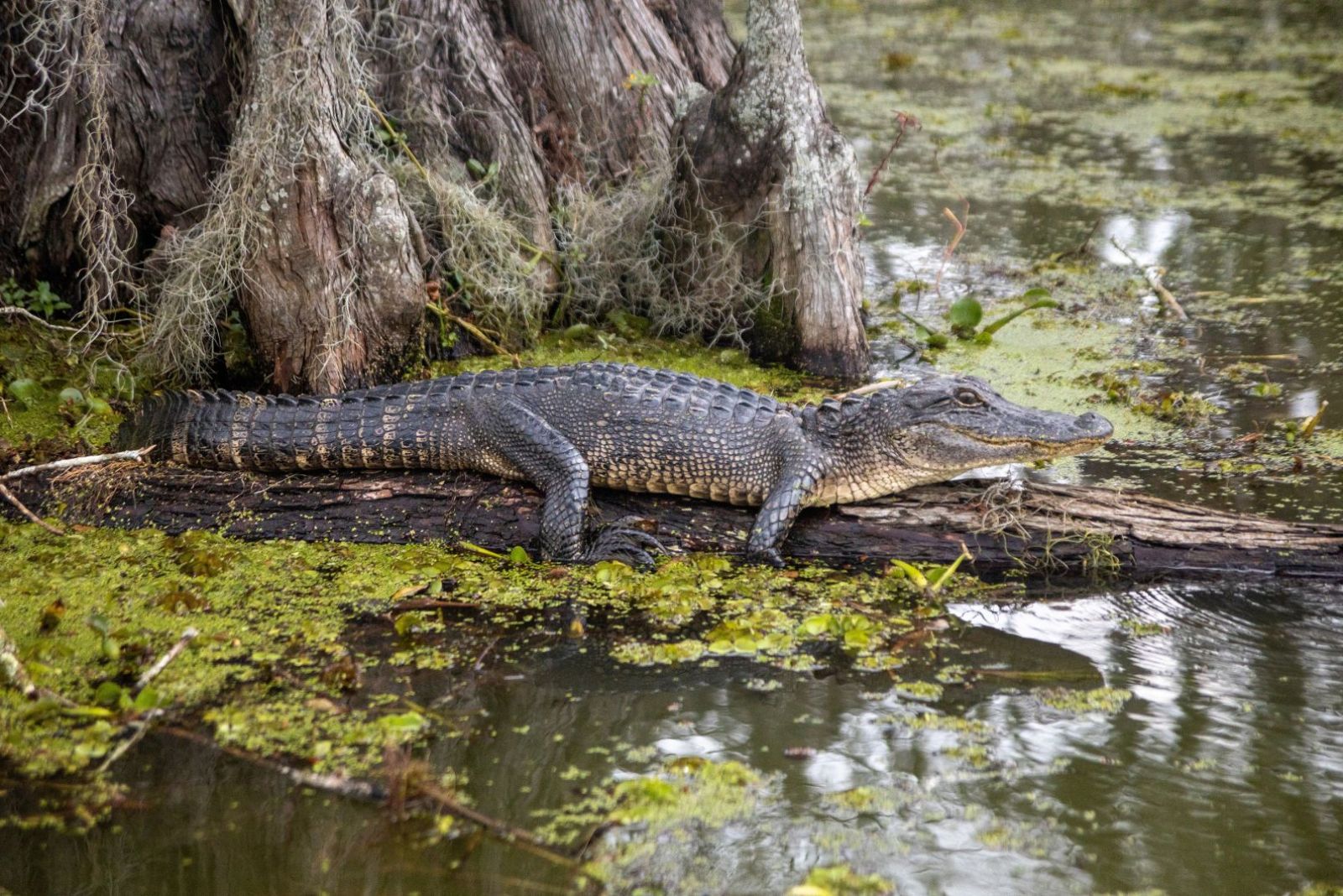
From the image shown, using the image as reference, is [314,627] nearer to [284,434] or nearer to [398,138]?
[284,434]

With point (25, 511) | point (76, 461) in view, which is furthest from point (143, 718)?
point (76, 461)

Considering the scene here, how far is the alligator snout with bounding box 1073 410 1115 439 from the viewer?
4.61m

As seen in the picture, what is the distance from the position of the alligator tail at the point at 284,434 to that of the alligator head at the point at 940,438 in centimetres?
169

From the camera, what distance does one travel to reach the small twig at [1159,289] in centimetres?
741

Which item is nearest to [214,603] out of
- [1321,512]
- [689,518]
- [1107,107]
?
[689,518]

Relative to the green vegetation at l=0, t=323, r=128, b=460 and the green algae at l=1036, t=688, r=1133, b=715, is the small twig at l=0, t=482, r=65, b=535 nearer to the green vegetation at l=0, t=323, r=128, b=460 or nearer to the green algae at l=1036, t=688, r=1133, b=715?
the green vegetation at l=0, t=323, r=128, b=460

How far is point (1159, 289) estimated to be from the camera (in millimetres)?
7484

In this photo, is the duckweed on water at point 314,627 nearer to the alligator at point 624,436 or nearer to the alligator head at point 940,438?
the alligator at point 624,436

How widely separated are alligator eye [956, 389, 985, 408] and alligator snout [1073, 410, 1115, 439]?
0.36 meters

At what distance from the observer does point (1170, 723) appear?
3.70m

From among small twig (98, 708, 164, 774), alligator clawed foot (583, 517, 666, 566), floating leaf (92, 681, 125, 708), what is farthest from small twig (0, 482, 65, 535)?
alligator clawed foot (583, 517, 666, 566)

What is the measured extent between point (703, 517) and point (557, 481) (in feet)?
1.94

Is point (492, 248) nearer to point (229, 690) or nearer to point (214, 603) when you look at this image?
point (214, 603)

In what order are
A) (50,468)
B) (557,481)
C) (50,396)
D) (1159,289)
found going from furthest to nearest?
(1159,289) < (50,396) < (557,481) < (50,468)
